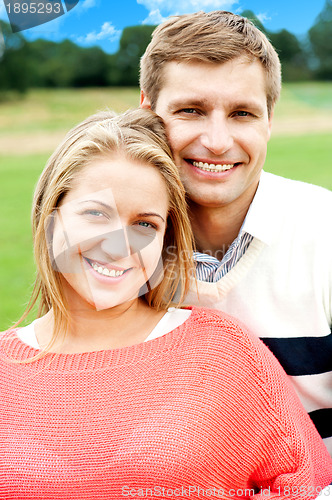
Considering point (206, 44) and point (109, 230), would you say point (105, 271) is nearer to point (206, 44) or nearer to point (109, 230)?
point (109, 230)

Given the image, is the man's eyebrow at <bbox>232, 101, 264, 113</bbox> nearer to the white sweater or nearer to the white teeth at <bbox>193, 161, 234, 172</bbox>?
the white teeth at <bbox>193, 161, 234, 172</bbox>

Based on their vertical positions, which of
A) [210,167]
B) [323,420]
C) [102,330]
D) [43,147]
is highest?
[210,167]

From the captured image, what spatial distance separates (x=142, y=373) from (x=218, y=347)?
0.22 m

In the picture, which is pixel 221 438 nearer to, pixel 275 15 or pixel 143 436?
pixel 143 436

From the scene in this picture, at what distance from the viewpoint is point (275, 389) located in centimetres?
176

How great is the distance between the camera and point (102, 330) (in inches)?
74.7

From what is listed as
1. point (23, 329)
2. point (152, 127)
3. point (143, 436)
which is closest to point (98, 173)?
point (152, 127)

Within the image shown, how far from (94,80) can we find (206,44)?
1827 millimetres

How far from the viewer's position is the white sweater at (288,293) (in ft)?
7.04

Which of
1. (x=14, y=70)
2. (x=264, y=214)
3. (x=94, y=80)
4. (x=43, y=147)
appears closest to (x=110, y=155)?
(x=264, y=214)

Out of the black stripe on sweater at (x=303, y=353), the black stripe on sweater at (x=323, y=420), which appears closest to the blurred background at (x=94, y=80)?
the black stripe on sweater at (x=303, y=353)

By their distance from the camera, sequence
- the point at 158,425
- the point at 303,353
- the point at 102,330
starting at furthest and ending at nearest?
1. the point at 303,353
2. the point at 102,330
3. the point at 158,425

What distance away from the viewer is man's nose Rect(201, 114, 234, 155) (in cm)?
206

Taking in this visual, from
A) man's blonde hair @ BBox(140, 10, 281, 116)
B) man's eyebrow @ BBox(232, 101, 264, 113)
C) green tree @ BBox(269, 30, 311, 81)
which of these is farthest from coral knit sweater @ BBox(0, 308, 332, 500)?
green tree @ BBox(269, 30, 311, 81)
